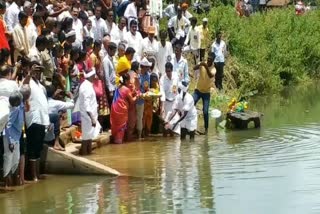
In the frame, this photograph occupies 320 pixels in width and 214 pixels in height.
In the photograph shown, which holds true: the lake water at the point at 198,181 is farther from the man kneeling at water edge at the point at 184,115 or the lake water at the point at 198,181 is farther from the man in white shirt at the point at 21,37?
the man in white shirt at the point at 21,37

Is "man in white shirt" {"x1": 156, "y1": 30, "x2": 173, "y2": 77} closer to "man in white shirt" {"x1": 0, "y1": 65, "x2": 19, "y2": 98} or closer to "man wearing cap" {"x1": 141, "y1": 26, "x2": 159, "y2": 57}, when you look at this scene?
"man wearing cap" {"x1": 141, "y1": 26, "x2": 159, "y2": 57}

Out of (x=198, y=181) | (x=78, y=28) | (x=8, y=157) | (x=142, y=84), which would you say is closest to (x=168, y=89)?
(x=142, y=84)

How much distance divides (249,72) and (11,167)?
50.8 feet

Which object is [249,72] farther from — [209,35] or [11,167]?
[11,167]

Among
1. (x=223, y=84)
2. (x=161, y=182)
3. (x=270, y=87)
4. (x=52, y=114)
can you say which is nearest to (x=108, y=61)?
(x=52, y=114)

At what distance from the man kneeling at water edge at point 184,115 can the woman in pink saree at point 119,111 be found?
3.48 feet

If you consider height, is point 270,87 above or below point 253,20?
below

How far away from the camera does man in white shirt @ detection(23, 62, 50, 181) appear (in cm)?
1285

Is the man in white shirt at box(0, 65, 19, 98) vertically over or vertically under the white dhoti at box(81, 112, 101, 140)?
over

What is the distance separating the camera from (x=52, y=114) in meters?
14.0

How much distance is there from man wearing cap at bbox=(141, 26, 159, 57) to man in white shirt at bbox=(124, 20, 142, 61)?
0.13 metres

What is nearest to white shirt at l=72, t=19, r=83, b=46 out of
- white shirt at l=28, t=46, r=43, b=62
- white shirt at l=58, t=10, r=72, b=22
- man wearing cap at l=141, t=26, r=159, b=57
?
white shirt at l=58, t=10, r=72, b=22

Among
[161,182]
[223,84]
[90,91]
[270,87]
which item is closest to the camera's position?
[161,182]

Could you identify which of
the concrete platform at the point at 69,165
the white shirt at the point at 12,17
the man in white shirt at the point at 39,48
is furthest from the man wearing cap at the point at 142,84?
the concrete platform at the point at 69,165
